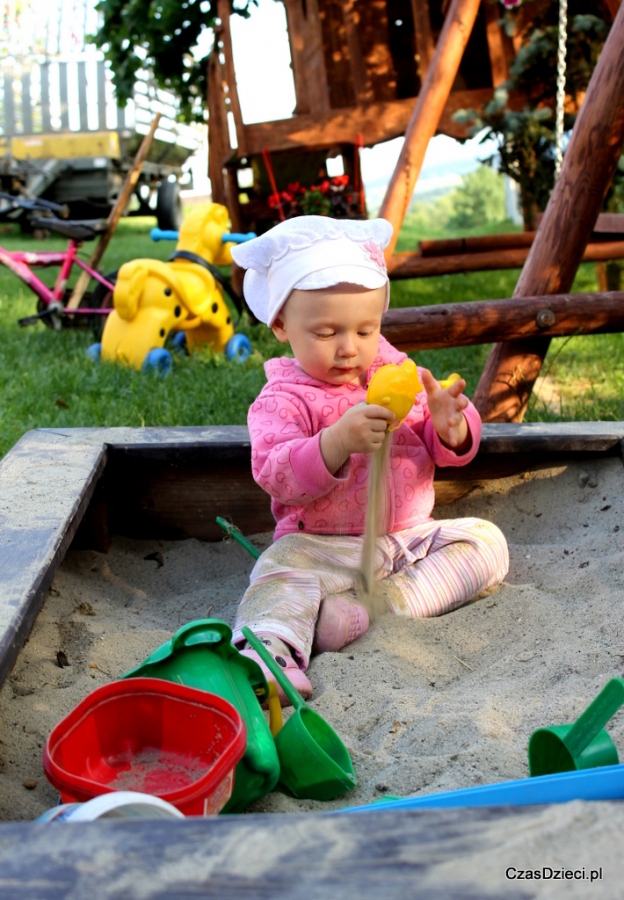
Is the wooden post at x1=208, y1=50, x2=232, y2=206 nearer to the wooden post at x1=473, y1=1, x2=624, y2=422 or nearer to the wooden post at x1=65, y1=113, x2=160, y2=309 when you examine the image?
the wooden post at x1=65, y1=113, x2=160, y2=309

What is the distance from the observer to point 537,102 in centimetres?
562

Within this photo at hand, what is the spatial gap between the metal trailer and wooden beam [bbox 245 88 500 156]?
6.27 meters

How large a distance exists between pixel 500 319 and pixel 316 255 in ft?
3.76

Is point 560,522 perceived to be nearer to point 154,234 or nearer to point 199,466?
point 199,466

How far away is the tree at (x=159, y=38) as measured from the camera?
6.64 m

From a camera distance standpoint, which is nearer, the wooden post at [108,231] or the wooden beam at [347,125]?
the wooden post at [108,231]

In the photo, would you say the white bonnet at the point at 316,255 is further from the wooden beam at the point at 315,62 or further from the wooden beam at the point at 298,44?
the wooden beam at the point at 298,44

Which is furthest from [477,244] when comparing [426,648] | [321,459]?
[426,648]

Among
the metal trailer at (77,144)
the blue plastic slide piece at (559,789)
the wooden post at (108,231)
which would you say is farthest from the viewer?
A: the metal trailer at (77,144)

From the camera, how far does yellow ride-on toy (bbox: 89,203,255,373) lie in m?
4.43

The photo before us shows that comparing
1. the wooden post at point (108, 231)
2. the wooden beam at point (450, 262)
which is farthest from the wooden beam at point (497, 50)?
the wooden post at point (108, 231)

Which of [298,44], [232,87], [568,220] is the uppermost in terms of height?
[298,44]
